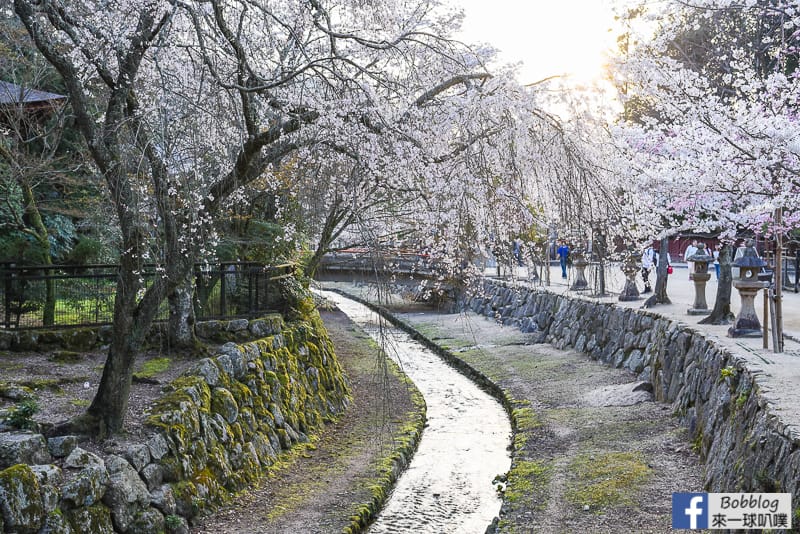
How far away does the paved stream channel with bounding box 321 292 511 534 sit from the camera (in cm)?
779

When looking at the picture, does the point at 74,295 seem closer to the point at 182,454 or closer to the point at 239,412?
the point at 239,412

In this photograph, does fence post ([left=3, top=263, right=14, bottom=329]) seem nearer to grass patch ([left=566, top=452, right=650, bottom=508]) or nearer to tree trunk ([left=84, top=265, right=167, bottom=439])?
tree trunk ([left=84, top=265, right=167, bottom=439])

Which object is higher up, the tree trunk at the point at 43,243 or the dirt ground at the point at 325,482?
the tree trunk at the point at 43,243

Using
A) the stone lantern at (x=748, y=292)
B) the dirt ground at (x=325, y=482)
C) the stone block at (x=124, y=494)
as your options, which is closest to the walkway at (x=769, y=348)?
the stone lantern at (x=748, y=292)

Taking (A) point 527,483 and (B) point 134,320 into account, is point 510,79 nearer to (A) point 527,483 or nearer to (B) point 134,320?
(B) point 134,320

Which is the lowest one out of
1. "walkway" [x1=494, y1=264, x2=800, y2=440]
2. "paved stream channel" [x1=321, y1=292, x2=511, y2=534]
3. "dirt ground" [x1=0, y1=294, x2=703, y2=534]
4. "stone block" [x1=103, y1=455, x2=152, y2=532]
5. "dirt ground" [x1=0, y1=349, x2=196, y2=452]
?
"paved stream channel" [x1=321, y1=292, x2=511, y2=534]

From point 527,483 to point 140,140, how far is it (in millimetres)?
5460

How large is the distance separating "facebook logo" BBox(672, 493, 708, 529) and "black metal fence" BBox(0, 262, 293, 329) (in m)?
5.99

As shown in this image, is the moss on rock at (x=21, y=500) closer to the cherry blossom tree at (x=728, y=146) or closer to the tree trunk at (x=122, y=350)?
the tree trunk at (x=122, y=350)

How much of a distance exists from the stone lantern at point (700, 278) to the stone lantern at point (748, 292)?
325 cm

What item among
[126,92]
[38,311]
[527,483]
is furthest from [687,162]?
[38,311]

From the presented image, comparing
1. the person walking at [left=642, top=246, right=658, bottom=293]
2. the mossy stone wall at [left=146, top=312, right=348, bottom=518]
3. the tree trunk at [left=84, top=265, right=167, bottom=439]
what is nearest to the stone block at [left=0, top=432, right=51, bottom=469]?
the tree trunk at [left=84, top=265, right=167, bottom=439]

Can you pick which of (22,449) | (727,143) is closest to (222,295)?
(22,449)

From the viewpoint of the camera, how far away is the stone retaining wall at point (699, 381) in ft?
18.1
